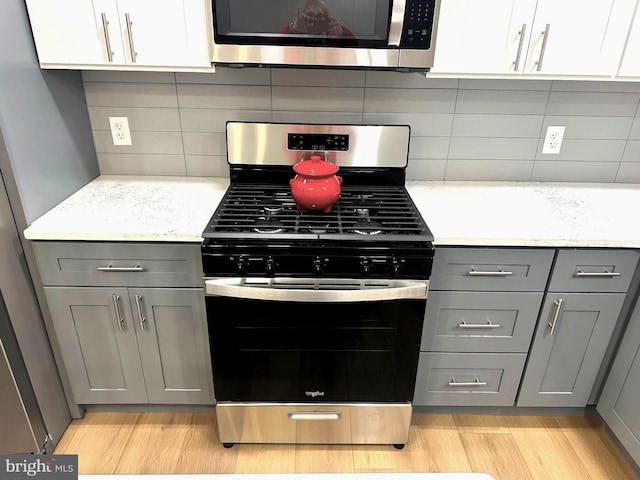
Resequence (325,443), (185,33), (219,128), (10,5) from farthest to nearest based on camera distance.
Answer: (219,128) < (325,443) < (185,33) < (10,5)

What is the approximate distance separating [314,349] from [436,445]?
70 centimetres

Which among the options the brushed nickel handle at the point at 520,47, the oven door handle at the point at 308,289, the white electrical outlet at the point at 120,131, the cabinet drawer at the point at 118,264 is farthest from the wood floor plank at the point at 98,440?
the brushed nickel handle at the point at 520,47

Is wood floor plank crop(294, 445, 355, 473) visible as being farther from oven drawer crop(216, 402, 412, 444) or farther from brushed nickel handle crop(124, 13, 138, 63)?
brushed nickel handle crop(124, 13, 138, 63)

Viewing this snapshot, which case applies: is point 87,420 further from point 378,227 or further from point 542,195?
point 542,195

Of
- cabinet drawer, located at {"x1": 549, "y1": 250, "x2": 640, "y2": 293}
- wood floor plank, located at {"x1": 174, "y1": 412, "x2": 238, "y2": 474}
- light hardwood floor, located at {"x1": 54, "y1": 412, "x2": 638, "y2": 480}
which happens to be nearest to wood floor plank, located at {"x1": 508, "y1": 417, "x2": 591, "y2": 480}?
light hardwood floor, located at {"x1": 54, "y1": 412, "x2": 638, "y2": 480}

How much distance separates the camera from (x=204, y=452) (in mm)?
1707

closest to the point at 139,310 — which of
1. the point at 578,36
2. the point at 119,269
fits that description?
the point at 119,269

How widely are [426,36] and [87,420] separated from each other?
1.95 m

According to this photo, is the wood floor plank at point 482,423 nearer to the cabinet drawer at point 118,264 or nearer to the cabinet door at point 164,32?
the cabinet drawer at point 118,264

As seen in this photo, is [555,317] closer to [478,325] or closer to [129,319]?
[478,325]

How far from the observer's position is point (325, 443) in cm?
172

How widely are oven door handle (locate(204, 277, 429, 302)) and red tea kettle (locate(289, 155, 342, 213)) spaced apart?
0.94 ft

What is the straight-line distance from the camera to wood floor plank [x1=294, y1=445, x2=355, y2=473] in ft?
5.43

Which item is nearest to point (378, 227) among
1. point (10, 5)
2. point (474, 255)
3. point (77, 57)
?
point (474, 255)
